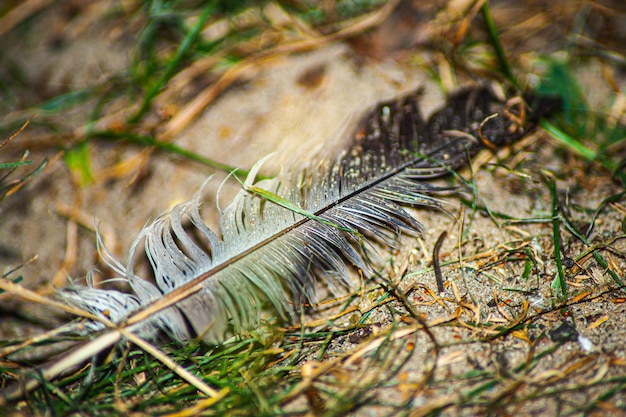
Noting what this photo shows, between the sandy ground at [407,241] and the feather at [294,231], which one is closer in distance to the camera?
the sandy ground at [407,241]

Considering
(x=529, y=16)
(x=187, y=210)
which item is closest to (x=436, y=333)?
(x=187, y=210)

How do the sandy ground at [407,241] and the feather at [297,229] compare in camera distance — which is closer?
the sandy ground at [407,241]

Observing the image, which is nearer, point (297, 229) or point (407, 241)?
point (297, 229)

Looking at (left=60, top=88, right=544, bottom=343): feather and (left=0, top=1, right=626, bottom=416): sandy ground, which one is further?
(left=60, top=88, right=544, bottom=343): feather

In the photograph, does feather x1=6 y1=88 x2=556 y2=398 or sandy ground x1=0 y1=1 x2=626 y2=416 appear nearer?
sandy ground x1=0 y1=1 x2=626 y2=416

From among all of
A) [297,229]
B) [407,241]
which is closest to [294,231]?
[297,229]

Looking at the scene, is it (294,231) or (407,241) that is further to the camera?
(407,241)

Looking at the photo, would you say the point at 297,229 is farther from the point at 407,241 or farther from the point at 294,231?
the point at 407,241

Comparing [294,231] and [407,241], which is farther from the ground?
[294,231]
